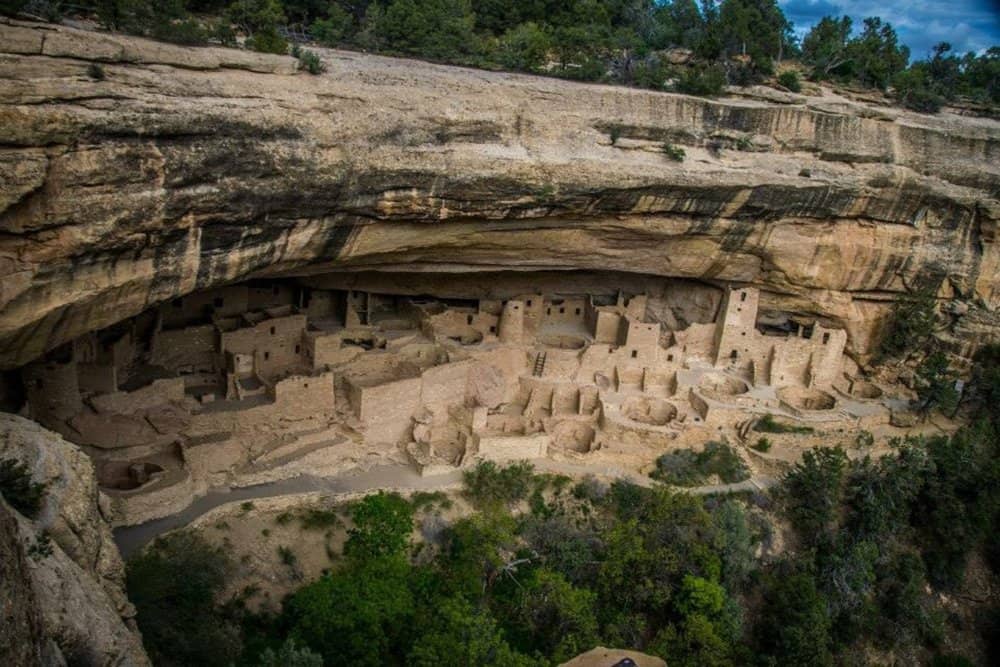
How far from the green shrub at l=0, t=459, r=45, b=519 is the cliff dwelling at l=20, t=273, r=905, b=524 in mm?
4972

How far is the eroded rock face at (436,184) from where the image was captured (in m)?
9.51

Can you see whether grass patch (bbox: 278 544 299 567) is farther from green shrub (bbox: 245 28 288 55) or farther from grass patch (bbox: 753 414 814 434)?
grass patch (bbox: 753 414 814 434)

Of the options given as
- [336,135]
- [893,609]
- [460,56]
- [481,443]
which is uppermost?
[460,56]

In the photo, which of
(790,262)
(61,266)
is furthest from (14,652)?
(790,262)

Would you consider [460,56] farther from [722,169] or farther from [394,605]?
[394,605]

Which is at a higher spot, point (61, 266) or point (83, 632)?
point (61, 266)

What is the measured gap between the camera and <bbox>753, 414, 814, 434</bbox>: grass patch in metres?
18.0

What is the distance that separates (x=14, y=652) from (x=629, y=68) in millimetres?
17654

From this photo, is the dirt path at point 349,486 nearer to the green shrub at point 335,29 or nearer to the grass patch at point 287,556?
the grass patch at point 287,556

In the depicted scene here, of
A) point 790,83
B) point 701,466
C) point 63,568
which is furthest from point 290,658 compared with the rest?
point 790,83

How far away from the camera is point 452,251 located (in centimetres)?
1614

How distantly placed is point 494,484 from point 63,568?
939 centimetres

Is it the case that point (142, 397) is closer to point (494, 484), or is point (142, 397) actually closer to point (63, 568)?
point (494, 484)

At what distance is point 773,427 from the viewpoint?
1800cm
